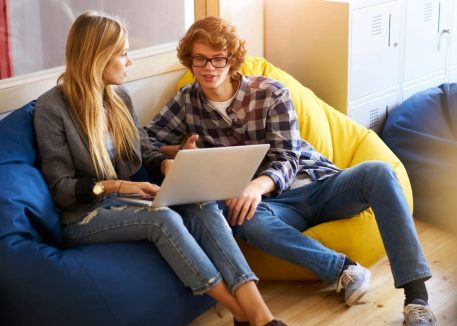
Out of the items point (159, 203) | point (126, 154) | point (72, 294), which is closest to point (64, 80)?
point (126, 154)

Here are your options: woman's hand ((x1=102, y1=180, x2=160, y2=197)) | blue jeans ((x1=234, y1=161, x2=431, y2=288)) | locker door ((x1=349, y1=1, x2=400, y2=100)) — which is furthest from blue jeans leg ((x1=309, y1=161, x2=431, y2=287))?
locker door ((x1=349, y1=1, x2=400, y2=100))

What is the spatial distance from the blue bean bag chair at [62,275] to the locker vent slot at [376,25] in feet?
5.65

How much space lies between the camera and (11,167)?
2.66 metres

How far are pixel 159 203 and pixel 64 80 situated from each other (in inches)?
20.5

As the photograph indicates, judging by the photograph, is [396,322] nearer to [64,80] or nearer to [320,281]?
[320,281]

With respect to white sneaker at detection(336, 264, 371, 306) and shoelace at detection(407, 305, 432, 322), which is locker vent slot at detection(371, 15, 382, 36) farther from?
shoelace at detection(407, 305, 432, 322)

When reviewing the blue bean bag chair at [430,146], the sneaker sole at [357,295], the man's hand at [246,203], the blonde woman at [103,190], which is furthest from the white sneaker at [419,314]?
the blue bean bag chair at [430,146]

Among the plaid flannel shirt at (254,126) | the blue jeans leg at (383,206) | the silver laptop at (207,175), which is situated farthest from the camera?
the plaid flannel shirt at (254,126)

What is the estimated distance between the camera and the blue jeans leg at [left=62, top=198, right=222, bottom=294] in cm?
256

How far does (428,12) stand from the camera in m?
4.18

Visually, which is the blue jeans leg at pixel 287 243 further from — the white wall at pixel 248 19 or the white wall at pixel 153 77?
the white wall at pixel 248 19

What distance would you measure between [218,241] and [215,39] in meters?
0.73

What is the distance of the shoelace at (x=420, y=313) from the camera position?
8.89 feet

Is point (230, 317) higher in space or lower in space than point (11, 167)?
lower
